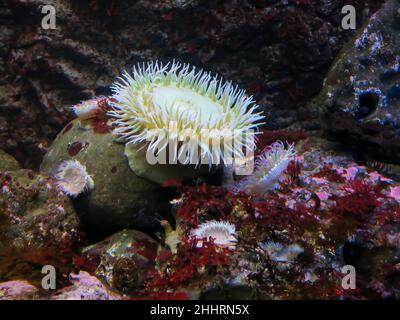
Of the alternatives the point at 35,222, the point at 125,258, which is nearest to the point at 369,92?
the point at 125,258

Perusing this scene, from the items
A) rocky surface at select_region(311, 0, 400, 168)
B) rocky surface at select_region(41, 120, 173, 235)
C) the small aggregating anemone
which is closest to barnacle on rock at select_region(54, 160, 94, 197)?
rocky surface at select_region(41, 120, 173, 235)

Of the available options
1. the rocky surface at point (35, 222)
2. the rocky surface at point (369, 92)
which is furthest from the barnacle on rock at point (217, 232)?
the rocky surface at point (369, 92)

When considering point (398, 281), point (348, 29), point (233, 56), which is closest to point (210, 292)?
point (398, 281)

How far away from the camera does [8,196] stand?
143 inches

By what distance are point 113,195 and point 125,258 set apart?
2.47ft

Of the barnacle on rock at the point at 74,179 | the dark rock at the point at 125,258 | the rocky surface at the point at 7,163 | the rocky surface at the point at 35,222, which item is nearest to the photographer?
the rocky surface at the point at 35,222

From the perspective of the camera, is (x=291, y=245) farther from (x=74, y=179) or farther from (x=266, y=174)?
(x=74, y=179)

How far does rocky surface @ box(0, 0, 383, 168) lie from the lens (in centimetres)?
543

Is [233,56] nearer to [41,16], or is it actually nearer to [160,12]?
[160,12]

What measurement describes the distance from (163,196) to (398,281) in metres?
2.37

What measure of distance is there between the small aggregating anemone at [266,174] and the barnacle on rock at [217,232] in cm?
64

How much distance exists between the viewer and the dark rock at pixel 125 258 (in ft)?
11.3

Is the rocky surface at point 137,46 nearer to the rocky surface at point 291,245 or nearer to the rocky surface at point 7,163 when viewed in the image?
the rocky surface at point 7,163

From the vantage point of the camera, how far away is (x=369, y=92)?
183 inches
